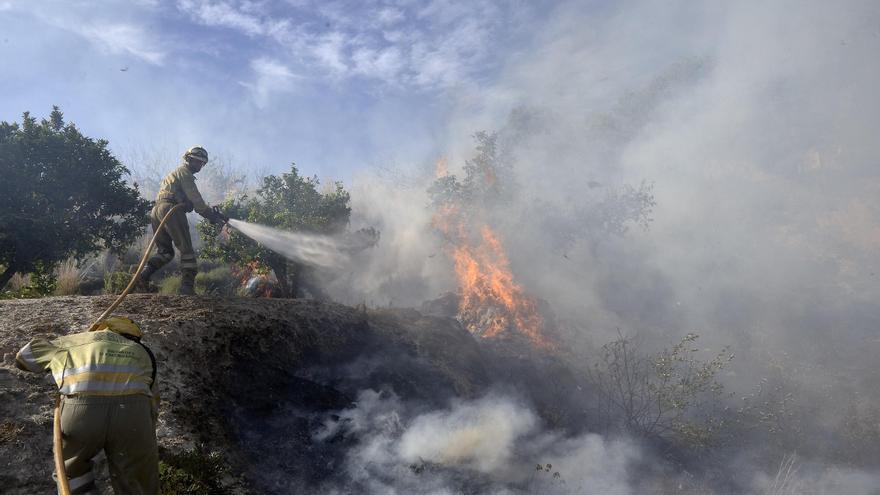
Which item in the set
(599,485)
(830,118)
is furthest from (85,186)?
(830,118)

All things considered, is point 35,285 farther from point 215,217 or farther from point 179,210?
point 215,217

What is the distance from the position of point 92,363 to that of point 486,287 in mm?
18431

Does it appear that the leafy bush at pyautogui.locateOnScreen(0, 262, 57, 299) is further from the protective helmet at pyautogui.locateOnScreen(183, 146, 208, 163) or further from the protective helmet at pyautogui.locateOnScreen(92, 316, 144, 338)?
the protective helmet at pyautogui.locateOnScreen(92, 316, 144, 338)

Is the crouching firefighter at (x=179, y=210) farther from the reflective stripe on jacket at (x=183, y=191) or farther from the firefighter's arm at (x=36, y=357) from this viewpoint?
the firefighter's arm at (x=36, y=357)

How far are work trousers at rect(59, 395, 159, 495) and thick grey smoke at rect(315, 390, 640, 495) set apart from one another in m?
2.65

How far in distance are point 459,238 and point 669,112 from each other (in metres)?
31.2

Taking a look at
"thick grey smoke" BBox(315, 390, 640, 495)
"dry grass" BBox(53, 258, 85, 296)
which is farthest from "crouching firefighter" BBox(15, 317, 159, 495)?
"dry grass" BBox(53, 258, 85, 296)

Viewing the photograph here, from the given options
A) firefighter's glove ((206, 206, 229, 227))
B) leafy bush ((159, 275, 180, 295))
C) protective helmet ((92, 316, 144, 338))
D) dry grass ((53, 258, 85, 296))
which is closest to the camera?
protective helmet ((92, 316, 144, 338))

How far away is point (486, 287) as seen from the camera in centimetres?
2103

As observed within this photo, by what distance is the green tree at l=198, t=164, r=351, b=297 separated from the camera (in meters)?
13.9

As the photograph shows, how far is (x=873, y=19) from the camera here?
43.2 meters

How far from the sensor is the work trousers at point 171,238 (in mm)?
7543

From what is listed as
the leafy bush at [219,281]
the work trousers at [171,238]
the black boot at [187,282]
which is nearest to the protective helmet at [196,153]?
the work trousers at [171,238]

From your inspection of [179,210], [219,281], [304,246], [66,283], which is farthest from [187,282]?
[219,281]
